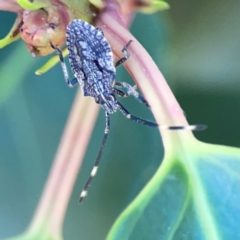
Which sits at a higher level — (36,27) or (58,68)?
(36,27)

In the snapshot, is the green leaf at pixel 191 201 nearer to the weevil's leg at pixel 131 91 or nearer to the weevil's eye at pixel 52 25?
the weevil's leg at pixel 131 91

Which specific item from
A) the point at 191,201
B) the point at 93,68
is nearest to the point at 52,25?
the point at 93,68

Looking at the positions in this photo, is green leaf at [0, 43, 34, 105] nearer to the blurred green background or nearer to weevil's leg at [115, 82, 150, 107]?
the blurred green background

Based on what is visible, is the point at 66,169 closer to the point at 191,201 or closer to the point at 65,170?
the point at 65,170

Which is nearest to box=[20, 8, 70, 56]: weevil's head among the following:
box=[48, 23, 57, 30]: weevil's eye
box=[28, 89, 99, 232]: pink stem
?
box=[48, 23, 57, 30]: weevil's eye

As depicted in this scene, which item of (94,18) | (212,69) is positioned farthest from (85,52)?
(212,69)

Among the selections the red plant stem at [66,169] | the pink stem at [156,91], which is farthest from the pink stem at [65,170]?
the pink stem at [156,91]

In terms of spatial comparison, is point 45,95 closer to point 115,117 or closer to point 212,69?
point 115,117
